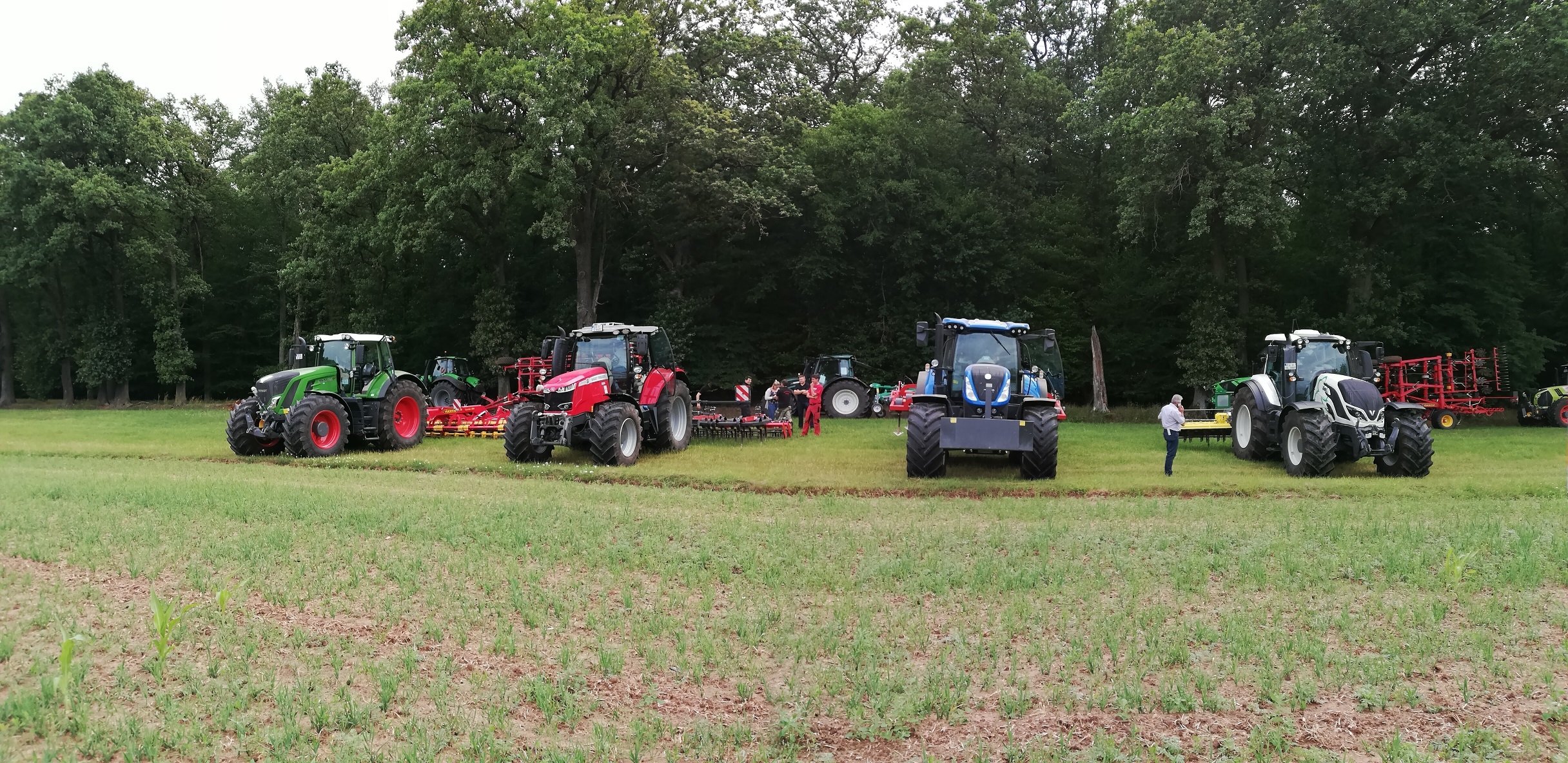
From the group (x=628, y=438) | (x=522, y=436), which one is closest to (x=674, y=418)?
(x=628, y=438)

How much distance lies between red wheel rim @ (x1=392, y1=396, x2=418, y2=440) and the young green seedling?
12.8 metres

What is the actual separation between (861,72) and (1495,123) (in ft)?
71.1

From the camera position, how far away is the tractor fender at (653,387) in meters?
15.5

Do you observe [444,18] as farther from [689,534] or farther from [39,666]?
[39,666]

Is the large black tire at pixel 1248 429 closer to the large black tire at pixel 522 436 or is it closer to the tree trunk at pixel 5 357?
the large black tire at pixel 522 436

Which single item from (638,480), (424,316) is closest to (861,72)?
(424,316)

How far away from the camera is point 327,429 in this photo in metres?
15.4

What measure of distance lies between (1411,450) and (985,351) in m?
6.11

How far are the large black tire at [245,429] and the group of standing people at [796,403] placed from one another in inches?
367

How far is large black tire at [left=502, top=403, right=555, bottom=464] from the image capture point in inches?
556

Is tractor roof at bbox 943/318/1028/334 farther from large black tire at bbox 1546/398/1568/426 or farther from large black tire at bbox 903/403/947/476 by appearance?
large black tire at bbox 1546/398/1568/426

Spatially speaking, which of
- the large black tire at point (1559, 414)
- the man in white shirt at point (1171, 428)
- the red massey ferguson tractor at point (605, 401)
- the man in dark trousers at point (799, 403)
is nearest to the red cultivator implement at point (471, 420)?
the red massey ferguson tractor at point (605, 401)

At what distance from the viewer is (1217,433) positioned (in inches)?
660

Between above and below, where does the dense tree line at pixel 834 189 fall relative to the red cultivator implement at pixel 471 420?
above
